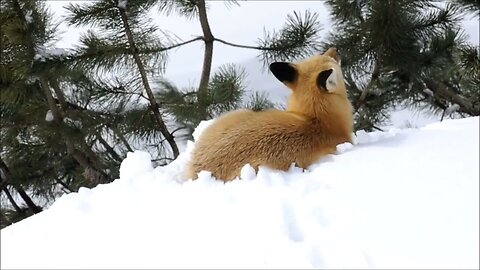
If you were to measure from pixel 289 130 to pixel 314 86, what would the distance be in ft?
0.84

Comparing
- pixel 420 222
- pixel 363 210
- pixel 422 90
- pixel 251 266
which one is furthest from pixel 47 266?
pixel 422 90

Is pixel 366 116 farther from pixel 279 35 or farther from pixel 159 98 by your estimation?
pixel 159 98

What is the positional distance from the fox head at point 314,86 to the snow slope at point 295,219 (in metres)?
0.38

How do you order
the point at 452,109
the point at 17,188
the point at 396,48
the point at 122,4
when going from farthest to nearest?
the point at 17,188 < the point at 452,109 < the point at 396,48 < the point at 122,4

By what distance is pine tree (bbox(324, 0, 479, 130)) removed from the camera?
11.9 ft

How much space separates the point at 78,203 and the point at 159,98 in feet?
7.22

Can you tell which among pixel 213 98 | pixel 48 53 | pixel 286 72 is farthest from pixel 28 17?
pixel 286 72

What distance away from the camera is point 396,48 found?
371 cm

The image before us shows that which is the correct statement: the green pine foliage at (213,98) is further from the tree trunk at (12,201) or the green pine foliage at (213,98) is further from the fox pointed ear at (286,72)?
the tree trunk at (12,201)

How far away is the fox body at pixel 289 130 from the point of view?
182 cm

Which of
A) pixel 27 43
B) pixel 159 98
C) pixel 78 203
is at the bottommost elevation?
pixel 78 203

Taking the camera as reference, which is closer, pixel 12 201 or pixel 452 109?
pixel 452 109

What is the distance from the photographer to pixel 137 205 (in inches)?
61.3

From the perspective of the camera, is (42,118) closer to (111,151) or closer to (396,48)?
(111,151)
